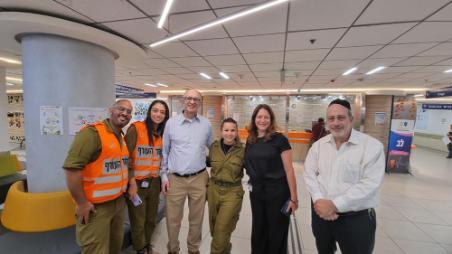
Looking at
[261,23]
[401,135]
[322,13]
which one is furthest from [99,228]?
[401,135]

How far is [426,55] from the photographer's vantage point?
370 cm

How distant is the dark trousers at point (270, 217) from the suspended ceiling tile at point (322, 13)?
1796mm

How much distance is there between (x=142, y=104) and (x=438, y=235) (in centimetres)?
1039

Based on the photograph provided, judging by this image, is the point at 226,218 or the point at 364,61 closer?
the point at 226,218

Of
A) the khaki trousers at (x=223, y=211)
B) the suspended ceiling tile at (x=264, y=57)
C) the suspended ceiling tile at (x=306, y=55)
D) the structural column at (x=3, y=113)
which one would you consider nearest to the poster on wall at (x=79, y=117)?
the khaki trousers at (x=223, y=211)

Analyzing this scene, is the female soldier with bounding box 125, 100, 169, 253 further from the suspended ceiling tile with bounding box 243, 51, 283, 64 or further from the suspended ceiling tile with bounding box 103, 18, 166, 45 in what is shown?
the suspended ceiling tile with bounding box 243, 51, 283, 64

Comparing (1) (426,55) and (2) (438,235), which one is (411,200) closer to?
(2) (438,235)

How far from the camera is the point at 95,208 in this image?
A: 67.8 inches

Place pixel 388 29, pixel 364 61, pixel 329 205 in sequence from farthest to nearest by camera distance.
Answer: pixel 364 61
pixel 388 29
pixel 329 205

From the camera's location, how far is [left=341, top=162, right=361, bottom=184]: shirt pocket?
5.13ft

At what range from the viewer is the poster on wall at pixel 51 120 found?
2.66 metres

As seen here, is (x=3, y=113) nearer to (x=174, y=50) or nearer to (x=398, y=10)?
(x=174, y=50)

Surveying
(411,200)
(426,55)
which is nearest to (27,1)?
(426,55)

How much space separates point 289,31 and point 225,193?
2.24 meters
